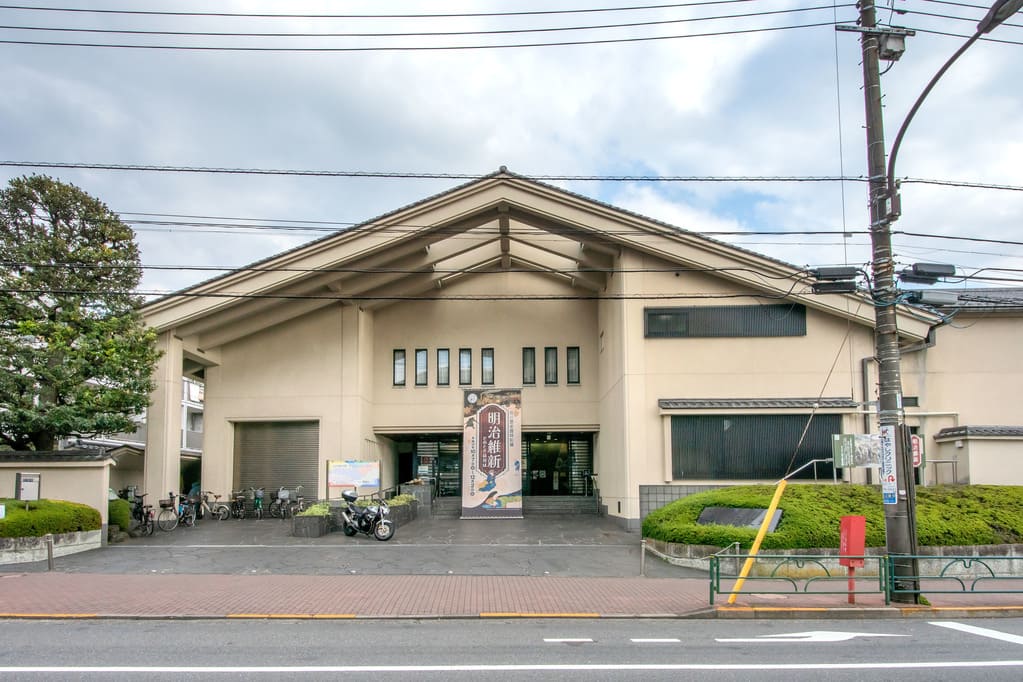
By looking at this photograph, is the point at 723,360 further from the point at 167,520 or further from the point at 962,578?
the point at 167,520

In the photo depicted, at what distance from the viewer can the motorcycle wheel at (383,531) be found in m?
21.3

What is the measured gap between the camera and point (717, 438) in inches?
→ 938

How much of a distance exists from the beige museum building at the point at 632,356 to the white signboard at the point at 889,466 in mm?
8388

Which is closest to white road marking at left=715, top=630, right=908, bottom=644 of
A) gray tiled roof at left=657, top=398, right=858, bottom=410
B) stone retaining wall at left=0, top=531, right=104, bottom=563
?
gray tiled roof at left=657, top=398, right=858, bottom=410

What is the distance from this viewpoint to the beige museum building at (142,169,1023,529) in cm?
2378

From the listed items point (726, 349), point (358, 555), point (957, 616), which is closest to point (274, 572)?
point (358, 555)

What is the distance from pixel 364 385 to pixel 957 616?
68.1 ft

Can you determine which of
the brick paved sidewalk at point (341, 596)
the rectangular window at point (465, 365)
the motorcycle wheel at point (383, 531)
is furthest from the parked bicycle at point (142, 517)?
the rectangular window at point (465, 365)

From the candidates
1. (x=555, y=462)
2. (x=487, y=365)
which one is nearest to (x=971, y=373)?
(x=555, y=462)

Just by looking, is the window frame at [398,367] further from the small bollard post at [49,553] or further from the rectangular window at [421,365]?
the small bollard post at [49,553]

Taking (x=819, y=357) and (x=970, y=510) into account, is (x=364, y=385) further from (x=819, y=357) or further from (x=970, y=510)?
(x=970, y=510)

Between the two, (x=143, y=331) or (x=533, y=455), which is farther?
(x=533, y=455)

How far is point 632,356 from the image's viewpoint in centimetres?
2470

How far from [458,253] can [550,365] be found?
6085 mm
